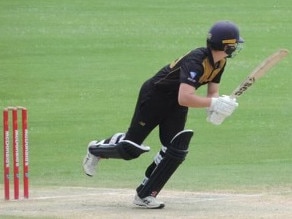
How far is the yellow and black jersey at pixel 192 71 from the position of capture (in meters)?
9.45

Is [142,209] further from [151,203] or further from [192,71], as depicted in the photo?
[192,71]

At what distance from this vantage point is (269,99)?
21.9 meters

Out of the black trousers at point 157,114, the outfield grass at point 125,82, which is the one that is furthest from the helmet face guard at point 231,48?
the outfield grass at point 125,82

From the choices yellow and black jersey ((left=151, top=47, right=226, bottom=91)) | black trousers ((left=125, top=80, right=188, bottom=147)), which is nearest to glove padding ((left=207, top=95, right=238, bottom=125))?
yellow and black jersey ((left=151, top=47, right=226, bottom=91))

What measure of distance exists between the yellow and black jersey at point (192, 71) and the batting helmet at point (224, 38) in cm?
11

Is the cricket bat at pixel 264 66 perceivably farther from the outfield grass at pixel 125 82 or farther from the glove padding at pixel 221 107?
the outfield grass at pixel 125 82

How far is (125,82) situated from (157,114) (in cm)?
1344

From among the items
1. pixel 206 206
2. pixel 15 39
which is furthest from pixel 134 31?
pixel 206 206

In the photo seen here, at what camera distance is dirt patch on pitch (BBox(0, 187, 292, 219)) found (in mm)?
9469

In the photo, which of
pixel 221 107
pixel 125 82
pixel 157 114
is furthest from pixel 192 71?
pixel 125 82

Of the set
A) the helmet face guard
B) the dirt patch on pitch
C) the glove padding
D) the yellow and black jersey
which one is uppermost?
the helmet face guard

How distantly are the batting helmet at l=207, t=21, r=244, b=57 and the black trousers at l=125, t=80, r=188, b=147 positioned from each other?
60 centimetres

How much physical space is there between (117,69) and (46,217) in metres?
15.4

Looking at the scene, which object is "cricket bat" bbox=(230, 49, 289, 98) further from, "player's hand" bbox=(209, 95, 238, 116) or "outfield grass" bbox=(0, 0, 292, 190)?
"outfield grass" bbox=(0, 0, 292, 190)
